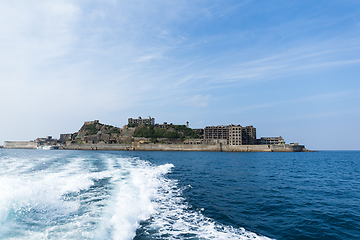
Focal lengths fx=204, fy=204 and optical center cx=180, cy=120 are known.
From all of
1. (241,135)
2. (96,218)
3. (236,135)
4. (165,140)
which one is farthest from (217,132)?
(96,218)

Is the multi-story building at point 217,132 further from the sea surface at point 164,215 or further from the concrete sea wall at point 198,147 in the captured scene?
the sea surface at point 164,215

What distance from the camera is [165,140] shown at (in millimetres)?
149250

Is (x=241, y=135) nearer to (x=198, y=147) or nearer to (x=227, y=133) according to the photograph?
(x=198, y=147)

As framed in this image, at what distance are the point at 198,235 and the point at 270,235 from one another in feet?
9.57

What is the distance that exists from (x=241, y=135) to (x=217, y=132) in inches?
1143

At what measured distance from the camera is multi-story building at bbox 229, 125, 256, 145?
12000 centimetres

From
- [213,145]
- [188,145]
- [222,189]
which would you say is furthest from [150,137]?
[222,189]

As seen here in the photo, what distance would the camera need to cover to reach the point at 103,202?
431 inches

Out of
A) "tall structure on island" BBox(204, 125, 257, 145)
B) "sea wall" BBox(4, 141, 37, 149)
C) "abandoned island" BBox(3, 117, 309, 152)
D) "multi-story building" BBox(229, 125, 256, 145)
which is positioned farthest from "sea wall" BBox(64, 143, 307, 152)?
"sea wall" BBox(4, 141, 37, 149)

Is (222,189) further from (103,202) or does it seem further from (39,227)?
(39,227)

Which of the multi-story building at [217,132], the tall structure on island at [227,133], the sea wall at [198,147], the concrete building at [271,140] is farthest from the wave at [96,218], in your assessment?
the concrete building at [271,140]

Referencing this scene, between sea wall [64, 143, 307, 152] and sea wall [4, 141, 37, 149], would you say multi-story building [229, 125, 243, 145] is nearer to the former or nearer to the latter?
sea wall [64, 143, 307, 152]

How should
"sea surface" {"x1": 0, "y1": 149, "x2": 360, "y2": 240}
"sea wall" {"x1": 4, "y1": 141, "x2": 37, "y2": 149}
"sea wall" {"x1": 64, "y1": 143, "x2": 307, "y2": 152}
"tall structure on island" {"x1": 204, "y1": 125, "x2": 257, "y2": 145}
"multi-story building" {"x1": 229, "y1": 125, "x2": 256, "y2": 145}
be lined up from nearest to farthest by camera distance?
"sea surface" {"x1": 0, "y1": 149, "x2": 360, "y2": 240} < "sea wall" {"x1": 64, "y1": 143, "x2": 307, "y2": 152} < "multi-story building" {"x1": 229, "y1": 125, "x2": 256, "y2": 145} < "tall structure on island" {"x1": 204, "y1": 125, "x2": 257, "y2": 145} < "sea wall" {"x1": 4, "y1": 141, "x2": 37, "y2": 149}

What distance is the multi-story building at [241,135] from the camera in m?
120
